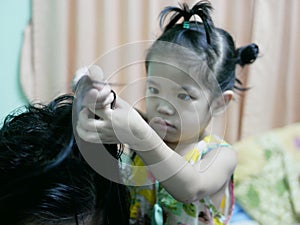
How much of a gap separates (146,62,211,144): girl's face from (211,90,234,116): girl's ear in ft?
0.11

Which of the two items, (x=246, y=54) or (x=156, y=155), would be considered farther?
(x=246, y=54)

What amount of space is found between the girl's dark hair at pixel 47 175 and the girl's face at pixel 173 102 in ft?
0.55

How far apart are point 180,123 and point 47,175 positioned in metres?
0.34

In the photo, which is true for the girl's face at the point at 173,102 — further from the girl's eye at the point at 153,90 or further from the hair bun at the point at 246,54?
the hair bun at the point at 246,54

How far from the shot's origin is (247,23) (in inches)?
69.2

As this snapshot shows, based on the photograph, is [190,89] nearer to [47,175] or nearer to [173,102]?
[173,102]

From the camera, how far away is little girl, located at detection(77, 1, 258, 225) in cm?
63

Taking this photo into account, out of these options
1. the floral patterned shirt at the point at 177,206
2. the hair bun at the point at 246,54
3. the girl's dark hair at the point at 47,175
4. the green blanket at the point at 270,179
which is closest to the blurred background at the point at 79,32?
the green blanket at the point at 270,179

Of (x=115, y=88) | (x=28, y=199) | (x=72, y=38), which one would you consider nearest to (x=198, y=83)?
(x=115, y=88)

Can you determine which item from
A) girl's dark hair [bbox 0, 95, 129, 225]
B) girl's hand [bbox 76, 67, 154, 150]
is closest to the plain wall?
girl's dark hair [bbox 0, 95, 129, 225]

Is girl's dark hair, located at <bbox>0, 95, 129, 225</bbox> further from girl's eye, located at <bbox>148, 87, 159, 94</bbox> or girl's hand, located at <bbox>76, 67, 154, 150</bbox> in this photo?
girl's eye, located at <bbox>148, 87, 159, 94</bbox>

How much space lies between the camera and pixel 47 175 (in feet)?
1.99

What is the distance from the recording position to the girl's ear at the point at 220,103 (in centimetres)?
99

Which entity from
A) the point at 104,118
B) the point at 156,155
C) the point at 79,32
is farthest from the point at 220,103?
the point at 79,32
